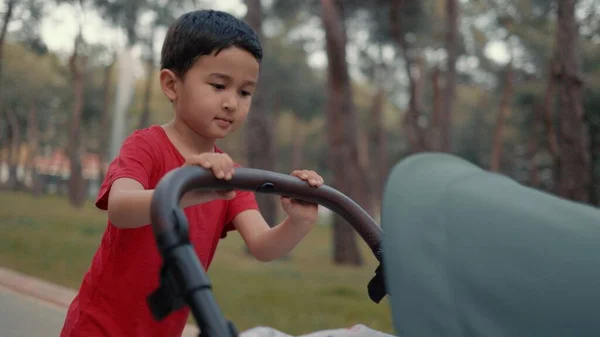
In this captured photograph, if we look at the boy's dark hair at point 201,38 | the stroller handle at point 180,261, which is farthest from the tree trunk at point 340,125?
the stroller handle at point 180,261

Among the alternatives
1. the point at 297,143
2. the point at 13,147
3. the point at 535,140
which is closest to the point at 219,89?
the point at 535,140

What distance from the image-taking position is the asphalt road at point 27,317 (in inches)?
117

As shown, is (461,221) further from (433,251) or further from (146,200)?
(146,200)

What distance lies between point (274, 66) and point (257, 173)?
3193 cm

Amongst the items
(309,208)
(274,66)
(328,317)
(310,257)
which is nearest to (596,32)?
(310,257)

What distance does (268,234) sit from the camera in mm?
1666

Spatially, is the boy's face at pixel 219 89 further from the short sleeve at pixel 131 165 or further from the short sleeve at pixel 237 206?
the short sleeve at pixel 237 206

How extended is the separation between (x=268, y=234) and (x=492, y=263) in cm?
78

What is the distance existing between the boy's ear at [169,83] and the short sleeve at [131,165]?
0.37 feet

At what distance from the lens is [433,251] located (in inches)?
40.0

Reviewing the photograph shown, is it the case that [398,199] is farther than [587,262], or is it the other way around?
[398,199]

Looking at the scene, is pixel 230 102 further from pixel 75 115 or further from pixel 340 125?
pixel 75 115

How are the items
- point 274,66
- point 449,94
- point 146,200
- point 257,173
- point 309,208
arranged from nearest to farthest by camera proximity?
point 146,200 → point 257,173 → point 309,208 → point 449,94 → point 274,66

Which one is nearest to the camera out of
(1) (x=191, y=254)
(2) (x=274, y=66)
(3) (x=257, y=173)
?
(1) (x=191, y=254)
